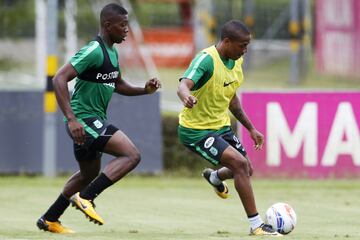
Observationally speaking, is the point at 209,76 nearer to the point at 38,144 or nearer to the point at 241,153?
the point at 241,153

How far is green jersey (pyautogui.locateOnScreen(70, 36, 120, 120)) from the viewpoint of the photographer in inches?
443

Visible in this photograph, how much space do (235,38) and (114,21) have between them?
1.16 meters

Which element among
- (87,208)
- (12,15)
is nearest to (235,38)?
(87,208)

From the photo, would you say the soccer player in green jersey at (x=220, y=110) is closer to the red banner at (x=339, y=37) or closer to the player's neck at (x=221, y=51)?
the player's neck at (x=221, y=51)

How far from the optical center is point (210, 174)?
12516 mm

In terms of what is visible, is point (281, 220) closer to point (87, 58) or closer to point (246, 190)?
point (246, 190)

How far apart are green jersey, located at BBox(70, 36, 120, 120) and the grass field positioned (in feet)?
3.93

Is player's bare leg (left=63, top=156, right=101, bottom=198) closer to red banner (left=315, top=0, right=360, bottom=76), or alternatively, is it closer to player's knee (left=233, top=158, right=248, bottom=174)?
player's knee (left=233, top=158, right=248, bottom=174)

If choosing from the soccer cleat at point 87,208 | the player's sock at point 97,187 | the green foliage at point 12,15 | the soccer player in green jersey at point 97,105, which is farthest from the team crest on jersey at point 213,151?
the green foliage at point 12,15

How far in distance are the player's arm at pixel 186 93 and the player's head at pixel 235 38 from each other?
53 centimetres

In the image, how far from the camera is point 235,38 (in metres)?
11.4

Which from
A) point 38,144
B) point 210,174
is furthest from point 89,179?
point 38,144

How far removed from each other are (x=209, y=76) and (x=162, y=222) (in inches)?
94.6

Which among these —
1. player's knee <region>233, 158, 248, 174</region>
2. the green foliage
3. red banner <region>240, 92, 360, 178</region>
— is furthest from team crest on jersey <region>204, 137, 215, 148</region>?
the green foliage
